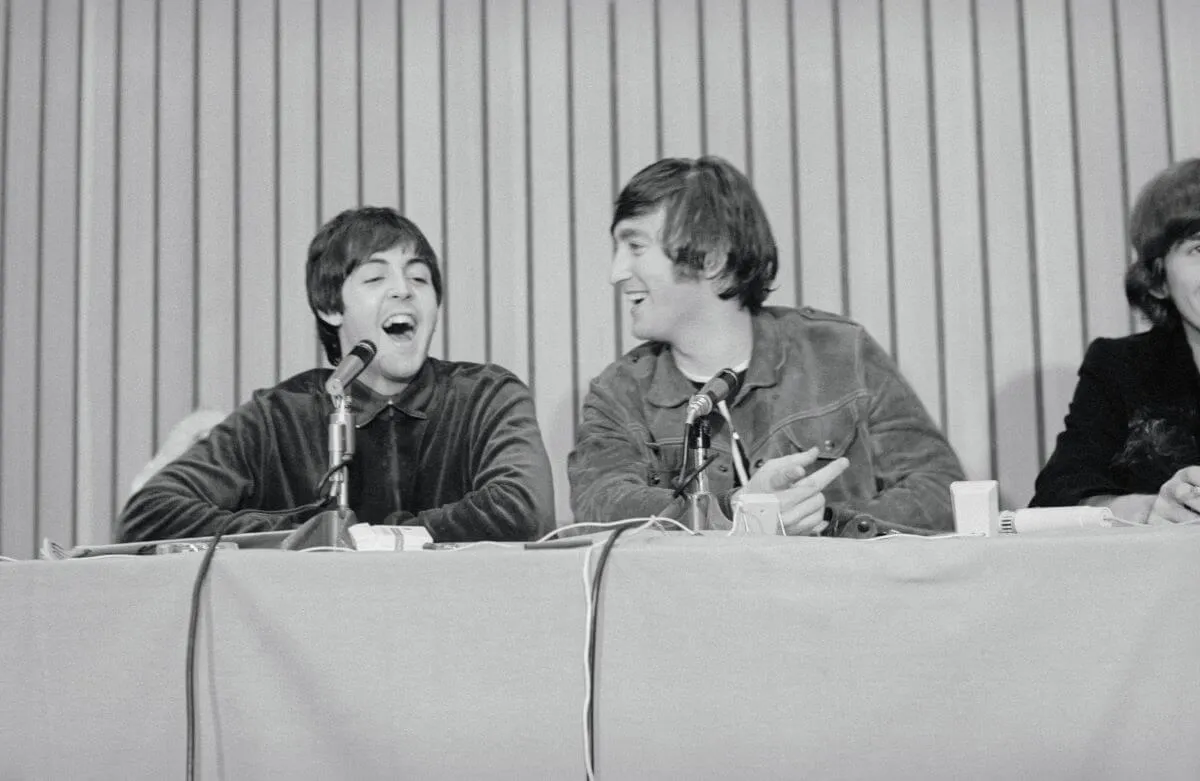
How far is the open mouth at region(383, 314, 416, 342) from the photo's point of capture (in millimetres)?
2703

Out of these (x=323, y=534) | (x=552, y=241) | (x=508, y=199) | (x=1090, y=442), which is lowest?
(x=323, y=534)

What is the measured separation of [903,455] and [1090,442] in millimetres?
344

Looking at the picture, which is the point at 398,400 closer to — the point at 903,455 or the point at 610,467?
the point at 610,467

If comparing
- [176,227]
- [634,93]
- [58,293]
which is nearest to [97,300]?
[58,293]

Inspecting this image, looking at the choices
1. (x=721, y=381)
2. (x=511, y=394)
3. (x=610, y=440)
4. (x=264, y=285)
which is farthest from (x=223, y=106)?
Answer: (x=721, y=381)

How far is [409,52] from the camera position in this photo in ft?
11.4

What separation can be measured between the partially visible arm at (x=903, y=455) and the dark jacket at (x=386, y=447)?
608 millimetres

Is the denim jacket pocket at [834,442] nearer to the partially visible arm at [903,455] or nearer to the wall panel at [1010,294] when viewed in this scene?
the partially visible arm at [903,455]

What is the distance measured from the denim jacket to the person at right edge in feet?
0.79

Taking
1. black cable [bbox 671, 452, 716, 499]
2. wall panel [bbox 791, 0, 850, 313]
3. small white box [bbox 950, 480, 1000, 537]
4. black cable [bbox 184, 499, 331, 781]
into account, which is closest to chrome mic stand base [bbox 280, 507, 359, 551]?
black cable [bbox 184, 499, 331, 781]

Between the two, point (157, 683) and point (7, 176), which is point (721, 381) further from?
point (7, 176)

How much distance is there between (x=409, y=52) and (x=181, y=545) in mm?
2022

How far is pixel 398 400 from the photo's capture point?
2.72m

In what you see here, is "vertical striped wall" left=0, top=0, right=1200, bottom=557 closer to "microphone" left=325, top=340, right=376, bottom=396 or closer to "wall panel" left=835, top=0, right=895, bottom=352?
"wall panel" left=835, top=0, right=895, bottom=352
